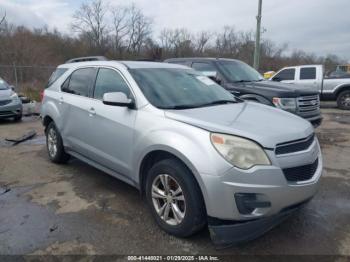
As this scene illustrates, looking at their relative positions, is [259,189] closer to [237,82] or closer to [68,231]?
[68,231]

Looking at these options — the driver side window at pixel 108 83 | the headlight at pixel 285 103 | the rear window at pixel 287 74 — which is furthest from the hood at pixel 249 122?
the rear window at pixel 287 74

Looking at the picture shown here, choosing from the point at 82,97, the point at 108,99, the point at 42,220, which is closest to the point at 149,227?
the point at 42,220

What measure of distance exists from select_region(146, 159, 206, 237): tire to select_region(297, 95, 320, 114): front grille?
15.4 ft

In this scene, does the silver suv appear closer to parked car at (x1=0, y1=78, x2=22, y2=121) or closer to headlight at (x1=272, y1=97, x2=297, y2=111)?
headlight at (x1=272, y1=97, x2=297, y2=111)

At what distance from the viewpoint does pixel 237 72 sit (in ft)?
27.5

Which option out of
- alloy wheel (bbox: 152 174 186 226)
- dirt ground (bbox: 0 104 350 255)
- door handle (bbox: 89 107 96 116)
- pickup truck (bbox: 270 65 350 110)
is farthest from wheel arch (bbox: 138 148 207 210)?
pickup truck (bbox: 270 65 350 110)

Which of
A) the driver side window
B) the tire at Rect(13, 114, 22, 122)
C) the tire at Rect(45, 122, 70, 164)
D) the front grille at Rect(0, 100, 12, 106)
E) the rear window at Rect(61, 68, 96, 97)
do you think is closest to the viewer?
the driver side window

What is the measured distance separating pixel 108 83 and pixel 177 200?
196 cm

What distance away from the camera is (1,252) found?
3.20 metres

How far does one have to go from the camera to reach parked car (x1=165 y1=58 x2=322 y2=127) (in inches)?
280

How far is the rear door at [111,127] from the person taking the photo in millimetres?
3871

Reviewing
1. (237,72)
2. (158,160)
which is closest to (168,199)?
(158,160)

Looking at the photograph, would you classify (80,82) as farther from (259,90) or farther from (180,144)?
(259,90)

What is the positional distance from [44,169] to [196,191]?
3508 millimetres
